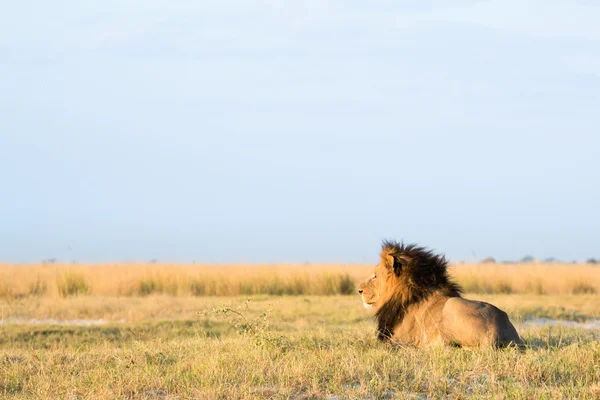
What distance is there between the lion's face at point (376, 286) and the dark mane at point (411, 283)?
125 mm

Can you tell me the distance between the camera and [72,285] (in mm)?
19484

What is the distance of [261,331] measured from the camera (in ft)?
24.1

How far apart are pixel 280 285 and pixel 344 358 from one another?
13.9m

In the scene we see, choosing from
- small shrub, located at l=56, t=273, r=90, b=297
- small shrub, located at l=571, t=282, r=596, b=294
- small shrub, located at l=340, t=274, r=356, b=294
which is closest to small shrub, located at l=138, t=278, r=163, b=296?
small shrub, located at l=56, t=273, r=90, b=297

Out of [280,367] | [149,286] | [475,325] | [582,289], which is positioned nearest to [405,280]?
[475,325]

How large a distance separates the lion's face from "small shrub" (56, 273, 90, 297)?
41.0 ft

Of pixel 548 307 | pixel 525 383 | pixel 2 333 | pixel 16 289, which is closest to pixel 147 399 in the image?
pixel 525 383

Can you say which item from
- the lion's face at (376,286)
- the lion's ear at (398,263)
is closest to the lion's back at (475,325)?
the lion's ear at (398,263)

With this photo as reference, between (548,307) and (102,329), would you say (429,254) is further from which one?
(548,307)

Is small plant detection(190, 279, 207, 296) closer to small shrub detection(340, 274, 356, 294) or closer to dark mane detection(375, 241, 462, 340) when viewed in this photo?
small shrub detection(340, 274, 356, 294)

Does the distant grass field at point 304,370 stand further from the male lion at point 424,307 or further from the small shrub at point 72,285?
the small shrub at point 72,285

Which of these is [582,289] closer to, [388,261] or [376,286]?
[376,286]

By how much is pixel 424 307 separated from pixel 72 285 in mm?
14047

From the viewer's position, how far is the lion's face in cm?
765
